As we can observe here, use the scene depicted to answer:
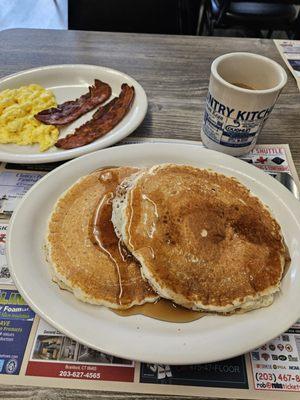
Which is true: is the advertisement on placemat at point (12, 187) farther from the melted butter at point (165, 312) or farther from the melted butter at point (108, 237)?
the melted butter at point (165, 312)

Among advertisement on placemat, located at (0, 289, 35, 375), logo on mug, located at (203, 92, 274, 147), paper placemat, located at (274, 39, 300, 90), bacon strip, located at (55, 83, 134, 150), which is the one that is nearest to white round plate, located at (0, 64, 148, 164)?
bacon strip, located at (55, 83, 134, 150)

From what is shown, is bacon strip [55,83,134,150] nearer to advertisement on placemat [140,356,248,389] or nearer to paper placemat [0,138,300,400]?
paper placemat [0,138,300,400]

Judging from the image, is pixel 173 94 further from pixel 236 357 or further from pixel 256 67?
pixel 236 357

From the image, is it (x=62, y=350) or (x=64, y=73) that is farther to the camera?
(x=64, y=73)

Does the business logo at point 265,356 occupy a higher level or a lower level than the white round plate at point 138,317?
lower

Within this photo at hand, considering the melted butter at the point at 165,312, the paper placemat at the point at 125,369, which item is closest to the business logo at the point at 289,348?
the paper placemat at the point at 125,369

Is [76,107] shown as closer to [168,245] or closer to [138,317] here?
[168,245]

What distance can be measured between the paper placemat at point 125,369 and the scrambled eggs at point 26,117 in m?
0.69

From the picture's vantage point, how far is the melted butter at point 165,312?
0.84 metres

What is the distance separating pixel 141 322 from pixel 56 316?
0.67ft

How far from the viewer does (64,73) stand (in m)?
1.60

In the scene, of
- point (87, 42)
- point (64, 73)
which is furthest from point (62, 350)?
point (87, 42)

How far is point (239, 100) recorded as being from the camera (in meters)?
1.08

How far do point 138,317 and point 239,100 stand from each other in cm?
73
